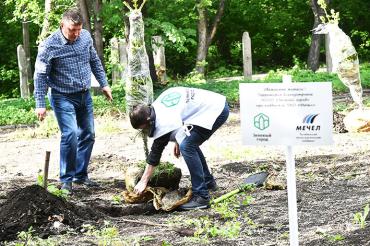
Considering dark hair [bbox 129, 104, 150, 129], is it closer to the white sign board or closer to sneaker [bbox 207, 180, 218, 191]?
sneaker [bbox 207, 180, 218, 191]

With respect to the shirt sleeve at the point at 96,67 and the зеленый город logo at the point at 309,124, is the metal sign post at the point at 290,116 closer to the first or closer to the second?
the зеленый город logo at the point at 309,124

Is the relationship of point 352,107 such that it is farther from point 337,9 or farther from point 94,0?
point 337,9

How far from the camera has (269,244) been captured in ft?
17.4

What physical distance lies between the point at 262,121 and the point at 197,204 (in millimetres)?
2186

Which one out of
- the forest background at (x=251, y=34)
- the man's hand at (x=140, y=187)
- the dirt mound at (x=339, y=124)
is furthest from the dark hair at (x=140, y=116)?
the forest background at (x=251, y=34)

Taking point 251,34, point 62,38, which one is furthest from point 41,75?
point 251,34

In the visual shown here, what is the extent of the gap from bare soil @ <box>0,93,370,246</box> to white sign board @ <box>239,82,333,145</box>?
808mm

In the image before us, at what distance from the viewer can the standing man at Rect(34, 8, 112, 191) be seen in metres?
7.82

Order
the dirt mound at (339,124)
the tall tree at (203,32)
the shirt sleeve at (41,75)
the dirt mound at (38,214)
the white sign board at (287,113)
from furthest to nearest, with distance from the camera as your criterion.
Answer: the tall tree at (203,32), the dirt mound at (339,124), the shirt sleeve at (41,75), the dirt mound at (38,214), the white sign board at (287,113)

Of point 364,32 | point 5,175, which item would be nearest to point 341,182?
point 5,175

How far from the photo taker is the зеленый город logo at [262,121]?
16.0ft

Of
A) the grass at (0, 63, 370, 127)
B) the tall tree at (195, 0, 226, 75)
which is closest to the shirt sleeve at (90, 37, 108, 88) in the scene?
the grass at (0, 63, 370, 127)

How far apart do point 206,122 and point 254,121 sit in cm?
199

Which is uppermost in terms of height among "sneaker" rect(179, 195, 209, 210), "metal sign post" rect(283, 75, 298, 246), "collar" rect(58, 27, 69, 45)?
"collar" rect(58, 27, 69, 45)
